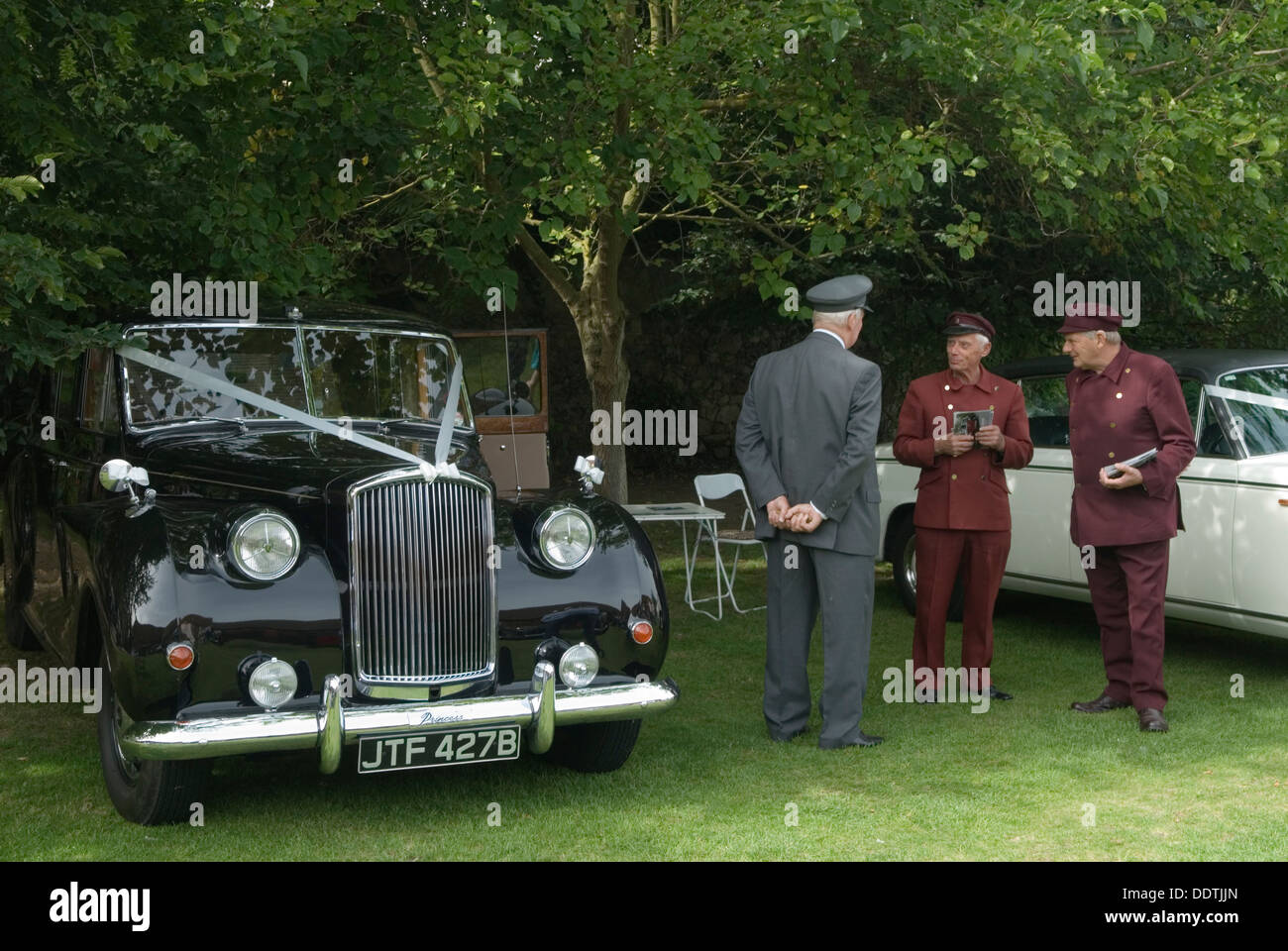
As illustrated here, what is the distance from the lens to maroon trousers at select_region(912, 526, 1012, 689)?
23.3ft

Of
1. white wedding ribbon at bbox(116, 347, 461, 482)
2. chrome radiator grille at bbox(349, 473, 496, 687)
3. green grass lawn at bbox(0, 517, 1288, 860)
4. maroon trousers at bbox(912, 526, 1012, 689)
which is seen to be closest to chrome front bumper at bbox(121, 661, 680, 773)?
chrome radiator grille at bbox(349, 473, 496, 687)

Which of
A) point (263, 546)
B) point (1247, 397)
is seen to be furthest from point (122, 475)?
point (1247, 397)

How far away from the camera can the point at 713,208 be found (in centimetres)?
1128

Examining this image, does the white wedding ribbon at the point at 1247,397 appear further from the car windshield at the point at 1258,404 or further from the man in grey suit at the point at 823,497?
the man in grey suit at the point at 823,497

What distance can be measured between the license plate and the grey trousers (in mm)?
1638

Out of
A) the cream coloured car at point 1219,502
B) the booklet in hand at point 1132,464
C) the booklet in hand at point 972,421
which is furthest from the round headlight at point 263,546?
the cream coloured car at point 1219,502

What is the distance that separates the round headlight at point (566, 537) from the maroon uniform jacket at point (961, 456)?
2.25 meters

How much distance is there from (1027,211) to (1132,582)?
5.75 m

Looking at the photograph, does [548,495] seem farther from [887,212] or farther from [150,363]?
[887,212]

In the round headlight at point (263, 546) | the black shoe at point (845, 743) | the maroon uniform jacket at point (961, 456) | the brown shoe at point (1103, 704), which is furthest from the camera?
the maroon uniform jacket at point (961, 456)

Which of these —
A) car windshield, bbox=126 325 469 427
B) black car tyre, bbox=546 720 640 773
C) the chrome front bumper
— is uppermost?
car windshield, bbox=126 325 469 427

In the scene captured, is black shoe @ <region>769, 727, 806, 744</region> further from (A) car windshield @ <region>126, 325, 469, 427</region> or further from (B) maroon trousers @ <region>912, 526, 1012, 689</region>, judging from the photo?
(A) car windshield @ <region>126, 325, 469, 427</region>

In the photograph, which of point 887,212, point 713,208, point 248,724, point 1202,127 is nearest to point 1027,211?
point 887,212

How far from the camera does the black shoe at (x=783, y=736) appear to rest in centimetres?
636
